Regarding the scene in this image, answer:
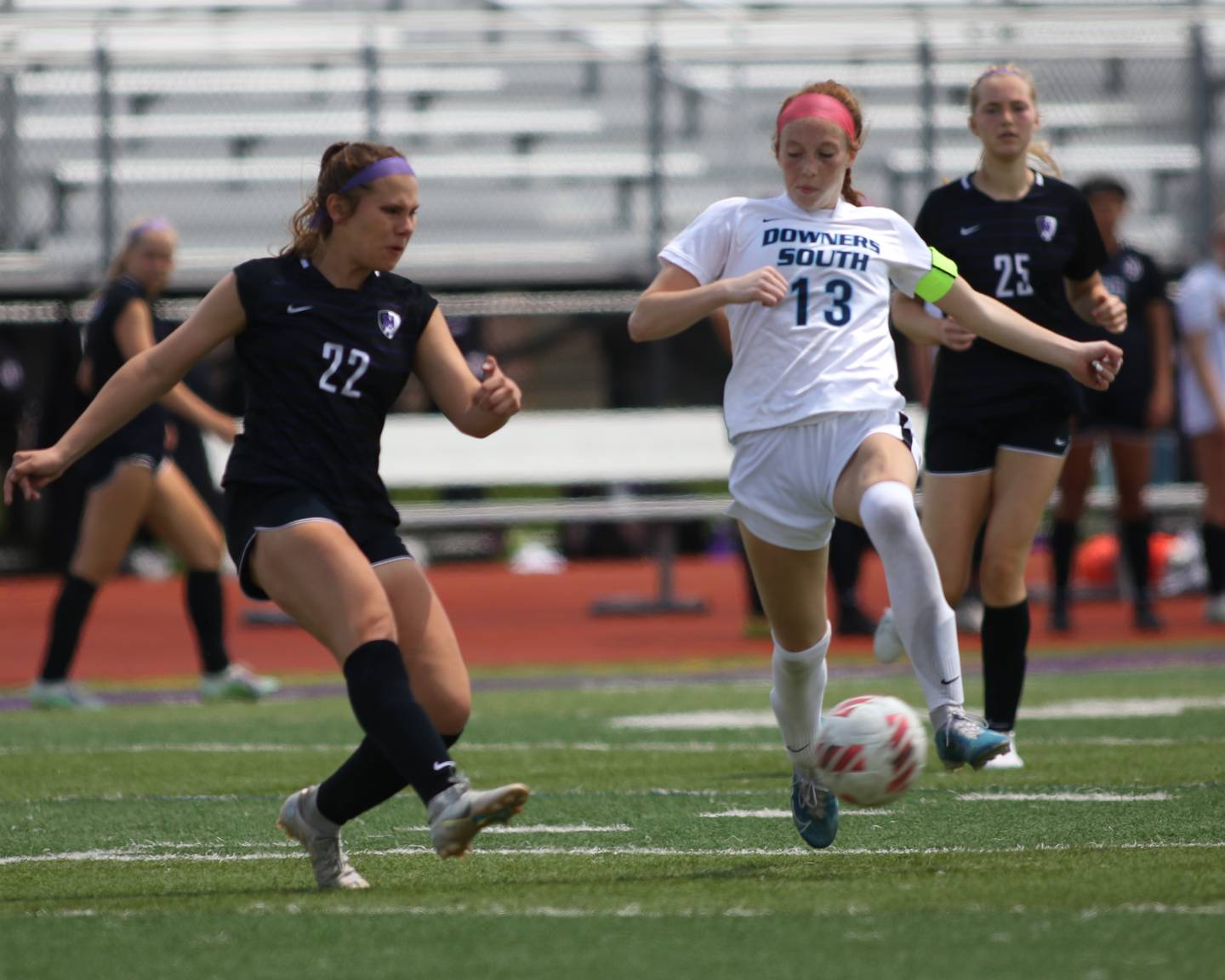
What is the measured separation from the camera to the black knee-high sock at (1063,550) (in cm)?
1261

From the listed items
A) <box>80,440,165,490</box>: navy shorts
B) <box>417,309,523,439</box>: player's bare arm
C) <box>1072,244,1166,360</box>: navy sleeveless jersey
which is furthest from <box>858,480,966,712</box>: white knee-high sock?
<box>1072,244,1166,360</box>: navy sleeveless jersey

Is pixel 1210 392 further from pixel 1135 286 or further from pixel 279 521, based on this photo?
pixel 279 521

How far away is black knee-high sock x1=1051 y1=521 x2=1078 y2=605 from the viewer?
12.6m

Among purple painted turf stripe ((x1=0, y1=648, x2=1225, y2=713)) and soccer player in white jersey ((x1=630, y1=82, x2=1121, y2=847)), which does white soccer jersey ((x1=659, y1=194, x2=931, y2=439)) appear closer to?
soccer player in white jersey ((x1=630, y1=82, x2=1121, y2=847))

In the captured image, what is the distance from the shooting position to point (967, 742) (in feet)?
16.8

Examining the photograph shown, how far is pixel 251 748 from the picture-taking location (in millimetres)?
8172

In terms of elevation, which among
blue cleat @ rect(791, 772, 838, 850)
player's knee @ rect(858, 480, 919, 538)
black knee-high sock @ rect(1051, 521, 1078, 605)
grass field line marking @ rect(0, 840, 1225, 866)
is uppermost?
player's knee @ rect(858, 480, 919, 538)

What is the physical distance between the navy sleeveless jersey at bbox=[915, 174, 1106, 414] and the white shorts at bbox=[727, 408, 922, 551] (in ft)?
5.63

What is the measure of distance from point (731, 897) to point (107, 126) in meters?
13.6

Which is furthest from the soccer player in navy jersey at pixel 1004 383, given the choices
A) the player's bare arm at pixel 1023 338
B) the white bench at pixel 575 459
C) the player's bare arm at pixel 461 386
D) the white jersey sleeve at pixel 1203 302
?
the white bench at pixel 575 459

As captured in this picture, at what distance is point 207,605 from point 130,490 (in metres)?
0.74

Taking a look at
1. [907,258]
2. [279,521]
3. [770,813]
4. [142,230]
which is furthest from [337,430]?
[142,230]

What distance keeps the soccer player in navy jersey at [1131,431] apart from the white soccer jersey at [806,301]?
7.17m

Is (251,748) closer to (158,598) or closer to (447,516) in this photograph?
(447,516)
